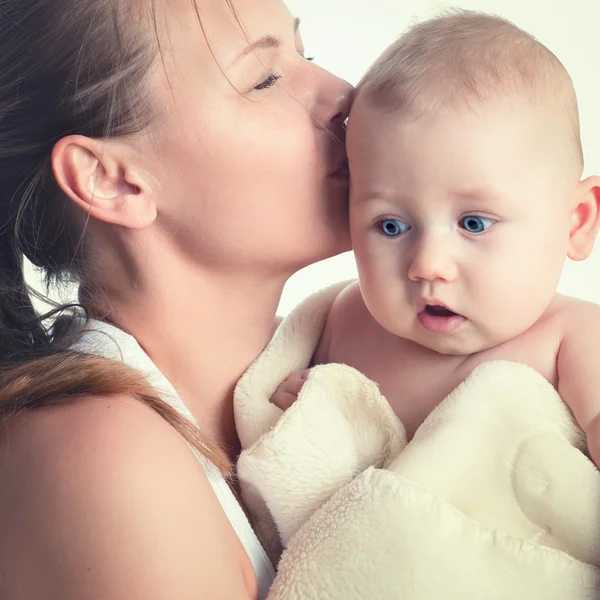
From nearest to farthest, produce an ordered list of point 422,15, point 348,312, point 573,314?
point 573,314 → point 348,312 → point 422,15

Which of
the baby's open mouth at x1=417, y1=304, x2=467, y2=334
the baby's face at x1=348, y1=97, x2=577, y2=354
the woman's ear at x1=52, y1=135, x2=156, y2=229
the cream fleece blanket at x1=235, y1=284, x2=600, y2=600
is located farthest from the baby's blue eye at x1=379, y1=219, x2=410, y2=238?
the woman's ear at x1=52, y1=135, x2=156, y2=229

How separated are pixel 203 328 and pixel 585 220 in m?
0.56

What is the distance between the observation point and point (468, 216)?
3.60 feet

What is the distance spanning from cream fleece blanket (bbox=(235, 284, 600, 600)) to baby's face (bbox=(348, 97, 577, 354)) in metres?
0.09

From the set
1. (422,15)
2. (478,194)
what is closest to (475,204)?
(478,194)

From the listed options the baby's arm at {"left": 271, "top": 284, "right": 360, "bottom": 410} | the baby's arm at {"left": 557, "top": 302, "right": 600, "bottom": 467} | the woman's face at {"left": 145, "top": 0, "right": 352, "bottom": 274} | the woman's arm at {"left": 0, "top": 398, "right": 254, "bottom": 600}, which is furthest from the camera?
the baby's arm at {"left": 271, "top": 284, "right": 360, "bottom": 410}

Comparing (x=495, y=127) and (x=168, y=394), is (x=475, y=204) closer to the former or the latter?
(x=495, y=127)

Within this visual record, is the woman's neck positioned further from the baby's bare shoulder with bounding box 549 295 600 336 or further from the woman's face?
the baby's bare shoulder with bounding box 549 295 600 336

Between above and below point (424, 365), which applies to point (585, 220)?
above

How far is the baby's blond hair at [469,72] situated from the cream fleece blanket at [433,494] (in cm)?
34

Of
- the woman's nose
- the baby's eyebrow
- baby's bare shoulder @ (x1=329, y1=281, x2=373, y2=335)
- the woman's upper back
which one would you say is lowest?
baby's bare shoulder @ (x1=329, y1=281, x2=373, y2=335)

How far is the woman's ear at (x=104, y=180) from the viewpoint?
3.90 ft

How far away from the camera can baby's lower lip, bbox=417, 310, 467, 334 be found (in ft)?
3.77

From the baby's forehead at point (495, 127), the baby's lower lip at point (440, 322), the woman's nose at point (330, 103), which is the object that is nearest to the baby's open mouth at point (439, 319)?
the baby's lower lip at point (440, 322)
